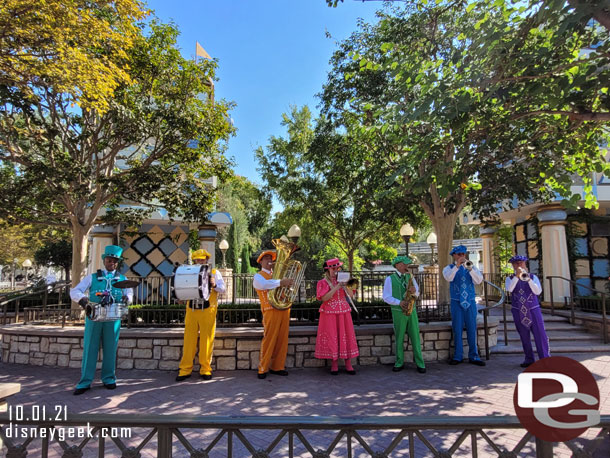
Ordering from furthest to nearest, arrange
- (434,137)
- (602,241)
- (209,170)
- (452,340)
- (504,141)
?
1. (602,241)
2. (209,170)
3. (452,340)
4. (504,141)
5. (434,137)

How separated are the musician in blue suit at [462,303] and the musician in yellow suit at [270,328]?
2.91m

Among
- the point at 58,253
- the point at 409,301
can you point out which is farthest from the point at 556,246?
the point at 58,253

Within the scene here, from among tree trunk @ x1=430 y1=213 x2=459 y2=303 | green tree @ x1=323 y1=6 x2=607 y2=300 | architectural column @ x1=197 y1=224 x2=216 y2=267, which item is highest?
green tree @ x1=323 y1=6 x2=607 y2=300

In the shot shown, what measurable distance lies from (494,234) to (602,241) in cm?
368

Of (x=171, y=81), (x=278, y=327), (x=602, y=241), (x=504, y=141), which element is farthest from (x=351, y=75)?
(x=602, y=241)

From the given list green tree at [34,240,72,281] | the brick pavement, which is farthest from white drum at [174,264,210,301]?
green tree at [34,240,72,281]

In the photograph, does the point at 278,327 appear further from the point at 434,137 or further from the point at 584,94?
the point at 584,94

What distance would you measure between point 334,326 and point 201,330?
6.58 feet

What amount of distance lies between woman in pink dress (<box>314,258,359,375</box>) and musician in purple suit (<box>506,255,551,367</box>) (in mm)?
2767

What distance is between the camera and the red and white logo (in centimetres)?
175

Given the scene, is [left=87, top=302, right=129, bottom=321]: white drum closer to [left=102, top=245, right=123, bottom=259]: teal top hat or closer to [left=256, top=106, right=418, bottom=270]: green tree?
[left=102, top=245, right=123, bottom=259]: teal top hat

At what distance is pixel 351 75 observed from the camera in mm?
8016

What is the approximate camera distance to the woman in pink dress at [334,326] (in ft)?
19.4

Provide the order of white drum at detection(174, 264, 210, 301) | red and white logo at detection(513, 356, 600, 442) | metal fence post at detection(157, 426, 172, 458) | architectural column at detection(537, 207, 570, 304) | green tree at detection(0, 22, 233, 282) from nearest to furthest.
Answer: red and white logo at detection(513, 356, 600, 442) < metal fence post at detection(157, 426, 172, 458) < white drum at detection(174, 264, 210, 301) < green tree at detection(0, 22, 233, 282) < architectural column at detection(537, 207, 570, 304)
